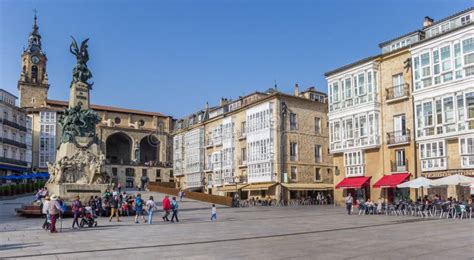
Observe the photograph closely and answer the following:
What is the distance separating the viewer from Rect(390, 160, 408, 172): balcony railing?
1385 inches

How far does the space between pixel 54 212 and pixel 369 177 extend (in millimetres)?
26685

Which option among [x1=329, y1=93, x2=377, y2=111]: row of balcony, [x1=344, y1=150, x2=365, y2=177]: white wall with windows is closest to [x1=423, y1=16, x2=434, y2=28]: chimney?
[x1=329, y1=93, x2=377, y2=111]: row of balcony

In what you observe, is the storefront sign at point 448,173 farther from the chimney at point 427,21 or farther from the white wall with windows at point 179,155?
the white wall with windows at point 179,155

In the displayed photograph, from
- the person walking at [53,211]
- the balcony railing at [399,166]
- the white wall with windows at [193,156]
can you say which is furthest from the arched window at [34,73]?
the person walking at [53,211]

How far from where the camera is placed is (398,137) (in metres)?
35.8

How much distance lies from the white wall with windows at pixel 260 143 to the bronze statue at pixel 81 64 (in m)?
22.7

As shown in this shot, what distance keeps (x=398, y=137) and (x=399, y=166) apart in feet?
7.50

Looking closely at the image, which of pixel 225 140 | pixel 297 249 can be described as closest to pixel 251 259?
pixel 297 249

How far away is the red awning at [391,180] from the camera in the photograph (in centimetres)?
3423

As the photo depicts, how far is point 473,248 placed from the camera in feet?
41.3

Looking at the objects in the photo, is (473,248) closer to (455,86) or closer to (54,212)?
(54,212)

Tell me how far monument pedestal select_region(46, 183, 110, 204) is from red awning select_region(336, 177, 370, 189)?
20009 mm

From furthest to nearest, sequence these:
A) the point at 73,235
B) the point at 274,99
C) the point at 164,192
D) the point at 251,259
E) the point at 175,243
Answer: the point at 164,192 < the point at 274,99 < the point at 73,235 < the point at 175,243 < the point at 251,259

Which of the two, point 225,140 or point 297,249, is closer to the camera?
point 297,249
